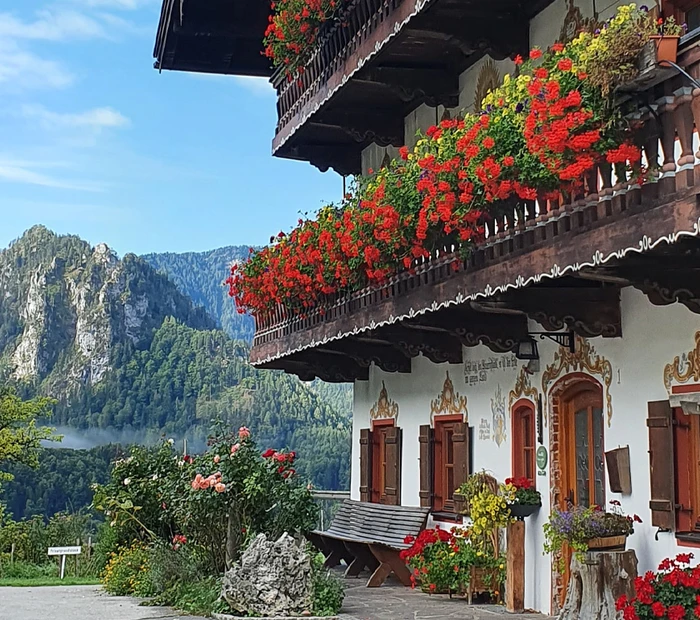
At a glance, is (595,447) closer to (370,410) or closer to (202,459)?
(202,459)

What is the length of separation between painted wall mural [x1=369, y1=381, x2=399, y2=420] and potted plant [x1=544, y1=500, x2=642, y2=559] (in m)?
6.38

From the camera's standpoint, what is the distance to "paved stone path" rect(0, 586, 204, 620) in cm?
1206

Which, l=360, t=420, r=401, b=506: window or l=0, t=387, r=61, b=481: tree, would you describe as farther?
l=0, t=387, r=61, b=481: tree

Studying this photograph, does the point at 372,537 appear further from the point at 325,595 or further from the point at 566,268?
the point at 566,268

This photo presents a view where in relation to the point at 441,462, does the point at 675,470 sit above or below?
below

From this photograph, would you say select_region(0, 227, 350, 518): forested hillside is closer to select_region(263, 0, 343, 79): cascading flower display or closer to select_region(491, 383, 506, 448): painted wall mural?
select_region(263, 0, 343, 79): cascading flower display

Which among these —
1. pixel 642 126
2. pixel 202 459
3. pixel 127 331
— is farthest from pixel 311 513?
pixel 127 331

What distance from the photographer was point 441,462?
1433 centimetres

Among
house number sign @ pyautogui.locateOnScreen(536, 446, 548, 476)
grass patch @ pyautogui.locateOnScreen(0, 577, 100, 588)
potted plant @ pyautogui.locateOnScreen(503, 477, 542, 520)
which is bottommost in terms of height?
grass patch @ pyautogui.locateOnScreen(0, 577, 100, 588)

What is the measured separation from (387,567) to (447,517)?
0.97 meters

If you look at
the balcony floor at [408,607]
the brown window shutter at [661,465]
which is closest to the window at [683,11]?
the brown window shutter at [661,465]

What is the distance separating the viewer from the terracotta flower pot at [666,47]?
6906mm

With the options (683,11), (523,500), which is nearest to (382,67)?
(683,11)

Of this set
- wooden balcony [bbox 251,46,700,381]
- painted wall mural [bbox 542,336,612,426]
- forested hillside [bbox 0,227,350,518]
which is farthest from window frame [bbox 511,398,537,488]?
forested hillside [bbox 0,227,350,518]
